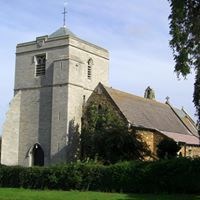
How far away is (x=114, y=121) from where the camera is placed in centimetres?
4503

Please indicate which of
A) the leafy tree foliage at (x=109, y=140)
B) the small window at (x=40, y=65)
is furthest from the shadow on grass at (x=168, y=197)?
the small window at (x=40, y=65)

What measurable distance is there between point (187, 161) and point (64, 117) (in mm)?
21099

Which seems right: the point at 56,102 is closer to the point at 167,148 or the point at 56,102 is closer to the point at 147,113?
the point at 147,113

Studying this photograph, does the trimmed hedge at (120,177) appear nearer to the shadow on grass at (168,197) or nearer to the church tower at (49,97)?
the shadow on grass at (168,197)

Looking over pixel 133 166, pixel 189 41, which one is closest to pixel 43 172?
pixel 133 166

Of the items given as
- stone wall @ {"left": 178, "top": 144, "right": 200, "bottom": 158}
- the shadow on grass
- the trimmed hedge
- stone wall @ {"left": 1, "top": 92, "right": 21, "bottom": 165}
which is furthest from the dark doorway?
the shadow on grass

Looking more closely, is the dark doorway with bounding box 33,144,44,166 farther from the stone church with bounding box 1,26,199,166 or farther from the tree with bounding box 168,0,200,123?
the tree with bounding box 168,0,200,123

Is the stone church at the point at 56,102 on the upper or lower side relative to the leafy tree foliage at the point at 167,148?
upper

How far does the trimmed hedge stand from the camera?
2739cm

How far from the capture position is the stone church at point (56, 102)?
4725cm

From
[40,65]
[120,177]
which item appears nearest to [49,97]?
[40,65]

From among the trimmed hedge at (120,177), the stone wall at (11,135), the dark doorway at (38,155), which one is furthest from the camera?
the stone wall at (11,135)

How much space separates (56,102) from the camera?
1891 inches

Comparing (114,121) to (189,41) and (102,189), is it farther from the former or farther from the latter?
(189,41)
